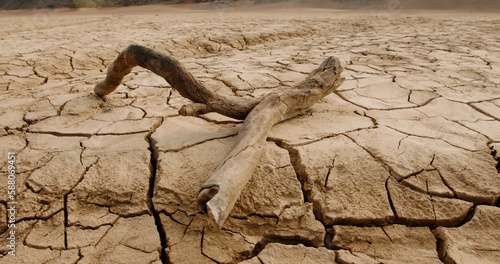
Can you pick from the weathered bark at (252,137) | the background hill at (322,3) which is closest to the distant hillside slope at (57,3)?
the background hill at (322,3)

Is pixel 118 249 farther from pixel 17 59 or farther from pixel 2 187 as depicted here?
pixel 17 59

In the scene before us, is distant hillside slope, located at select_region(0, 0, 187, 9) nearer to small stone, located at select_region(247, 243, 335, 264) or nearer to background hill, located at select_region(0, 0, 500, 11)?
background hill, located at select_region(0, 0, 500, 11)

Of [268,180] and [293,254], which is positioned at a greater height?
[268,180]

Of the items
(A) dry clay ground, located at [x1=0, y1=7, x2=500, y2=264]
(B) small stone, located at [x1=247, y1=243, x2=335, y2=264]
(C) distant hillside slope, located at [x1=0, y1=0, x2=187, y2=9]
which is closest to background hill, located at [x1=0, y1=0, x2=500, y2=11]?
(C) distant hillside slope, located at [x1=0, y1=0, x2=187, y2=9]

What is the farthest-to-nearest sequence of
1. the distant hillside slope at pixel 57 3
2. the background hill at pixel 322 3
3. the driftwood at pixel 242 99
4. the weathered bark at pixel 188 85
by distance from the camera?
the distant hillside slope at pixel 57 3 < the background hill at pixel 322 3 < the weathered bark at pixel 188 85 < the driftwood at pixel 242 99

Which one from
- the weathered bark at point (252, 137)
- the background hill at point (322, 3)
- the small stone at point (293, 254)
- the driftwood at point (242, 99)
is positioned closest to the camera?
the weathered bark at point (252, 137)

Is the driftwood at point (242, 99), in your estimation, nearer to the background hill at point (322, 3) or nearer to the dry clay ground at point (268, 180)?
the dry clay ground at point (268, 180)

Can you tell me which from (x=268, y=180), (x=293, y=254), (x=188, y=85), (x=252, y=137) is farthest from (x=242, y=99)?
(x=293, y=254)

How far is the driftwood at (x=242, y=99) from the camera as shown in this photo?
1217mm

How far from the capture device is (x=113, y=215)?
1221 mm

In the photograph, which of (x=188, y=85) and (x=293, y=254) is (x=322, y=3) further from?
(x=293, y=254)

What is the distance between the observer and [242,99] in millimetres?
1683

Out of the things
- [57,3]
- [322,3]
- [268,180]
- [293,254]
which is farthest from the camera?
[57,3]

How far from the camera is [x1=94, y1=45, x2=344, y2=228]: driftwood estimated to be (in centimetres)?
122
